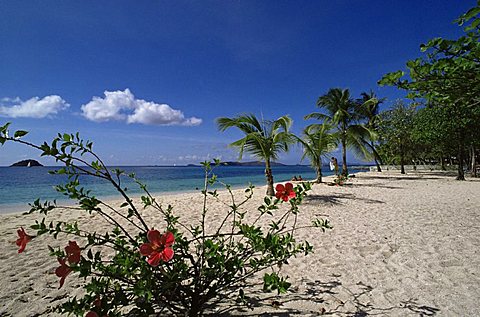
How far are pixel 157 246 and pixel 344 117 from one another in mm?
16384

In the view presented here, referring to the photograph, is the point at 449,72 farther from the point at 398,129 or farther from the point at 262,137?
the point at 398,129

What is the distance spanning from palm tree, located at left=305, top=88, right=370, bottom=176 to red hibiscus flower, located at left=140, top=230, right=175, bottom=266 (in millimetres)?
14951

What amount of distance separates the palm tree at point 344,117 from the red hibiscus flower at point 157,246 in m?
15.0

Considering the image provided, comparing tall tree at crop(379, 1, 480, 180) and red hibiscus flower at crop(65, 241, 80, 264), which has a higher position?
tall tree at crop(379, 1, 480, 180)

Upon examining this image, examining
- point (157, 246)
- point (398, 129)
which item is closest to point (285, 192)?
point (157, 246)

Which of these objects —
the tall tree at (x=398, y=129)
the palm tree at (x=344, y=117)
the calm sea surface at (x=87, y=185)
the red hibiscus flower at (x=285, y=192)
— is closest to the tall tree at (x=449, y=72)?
the red hibiscus flower at (x=285, y=192)

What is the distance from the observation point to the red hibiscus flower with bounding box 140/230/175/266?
1.29m

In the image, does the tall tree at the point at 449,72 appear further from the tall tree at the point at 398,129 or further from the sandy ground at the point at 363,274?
the tall tree at the point at 398,129

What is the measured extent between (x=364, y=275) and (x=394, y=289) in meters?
0.34

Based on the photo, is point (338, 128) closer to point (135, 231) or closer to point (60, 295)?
point (135, 231)

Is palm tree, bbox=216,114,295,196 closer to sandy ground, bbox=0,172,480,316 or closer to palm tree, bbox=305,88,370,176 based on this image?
sandy ground, bbox=0,172,480,316

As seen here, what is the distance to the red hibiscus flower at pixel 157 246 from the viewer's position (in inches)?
50.8

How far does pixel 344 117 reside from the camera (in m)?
15.7

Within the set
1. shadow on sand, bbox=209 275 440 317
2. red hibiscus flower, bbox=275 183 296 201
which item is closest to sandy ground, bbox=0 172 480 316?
shadow on sand, bbox=209 275 440 317
